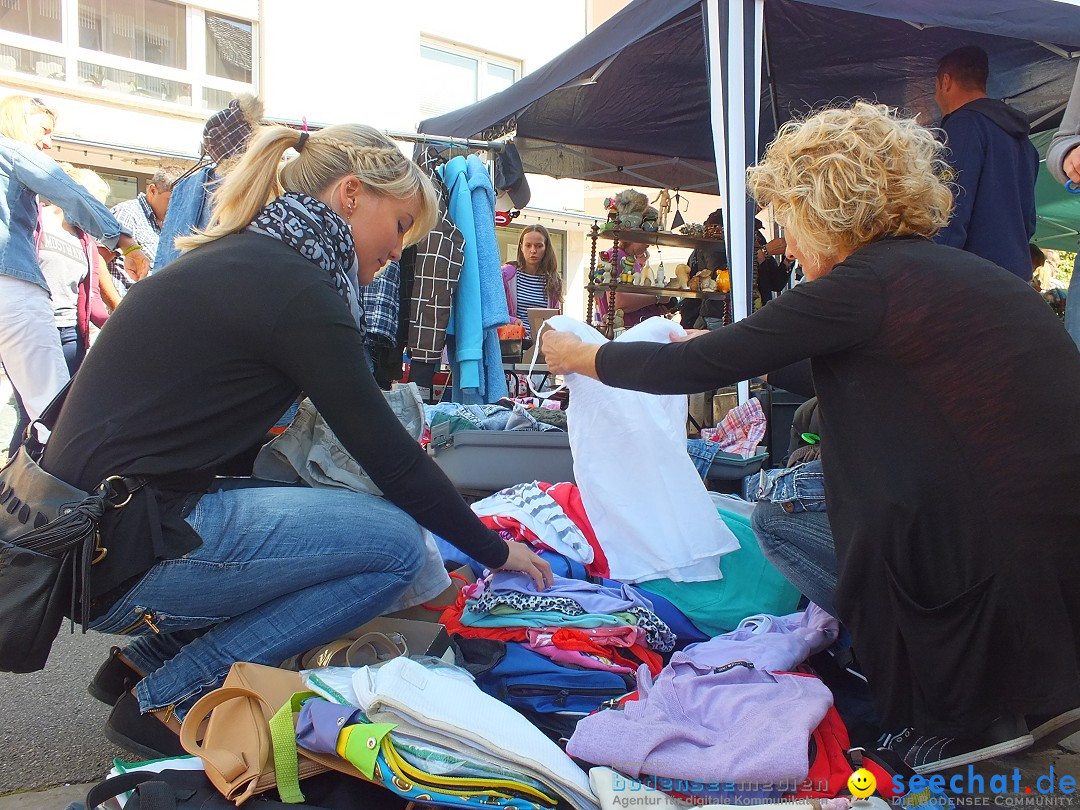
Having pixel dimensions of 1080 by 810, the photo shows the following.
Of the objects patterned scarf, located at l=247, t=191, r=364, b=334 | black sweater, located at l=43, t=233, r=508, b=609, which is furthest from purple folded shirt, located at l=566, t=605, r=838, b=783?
patterned scarf, located at l=247, t=191, r=364, b=334

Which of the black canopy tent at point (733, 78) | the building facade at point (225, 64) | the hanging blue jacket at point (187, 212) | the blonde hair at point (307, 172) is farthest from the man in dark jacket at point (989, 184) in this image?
the building facade at point (225, 64)

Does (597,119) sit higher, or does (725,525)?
(597,119)

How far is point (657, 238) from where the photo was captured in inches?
237

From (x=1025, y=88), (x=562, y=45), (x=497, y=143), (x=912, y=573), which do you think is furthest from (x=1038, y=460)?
(x=562, y=45)

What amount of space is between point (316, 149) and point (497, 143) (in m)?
2.58

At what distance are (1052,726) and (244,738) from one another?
5.12 feet

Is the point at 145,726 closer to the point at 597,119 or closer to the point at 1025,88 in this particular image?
the point at 597,119

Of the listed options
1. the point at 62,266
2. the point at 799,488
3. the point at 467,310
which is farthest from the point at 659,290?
the point at 799,488

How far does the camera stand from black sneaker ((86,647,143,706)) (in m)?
1.89

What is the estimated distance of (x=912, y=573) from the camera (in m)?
1.53

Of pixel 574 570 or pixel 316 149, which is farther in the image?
pixel 574 570

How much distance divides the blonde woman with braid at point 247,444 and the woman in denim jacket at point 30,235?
7.01ft

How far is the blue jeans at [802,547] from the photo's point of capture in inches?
75.1

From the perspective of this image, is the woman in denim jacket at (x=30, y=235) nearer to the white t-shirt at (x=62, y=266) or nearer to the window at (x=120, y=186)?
the white t-shirt at (x=62, y=266)
